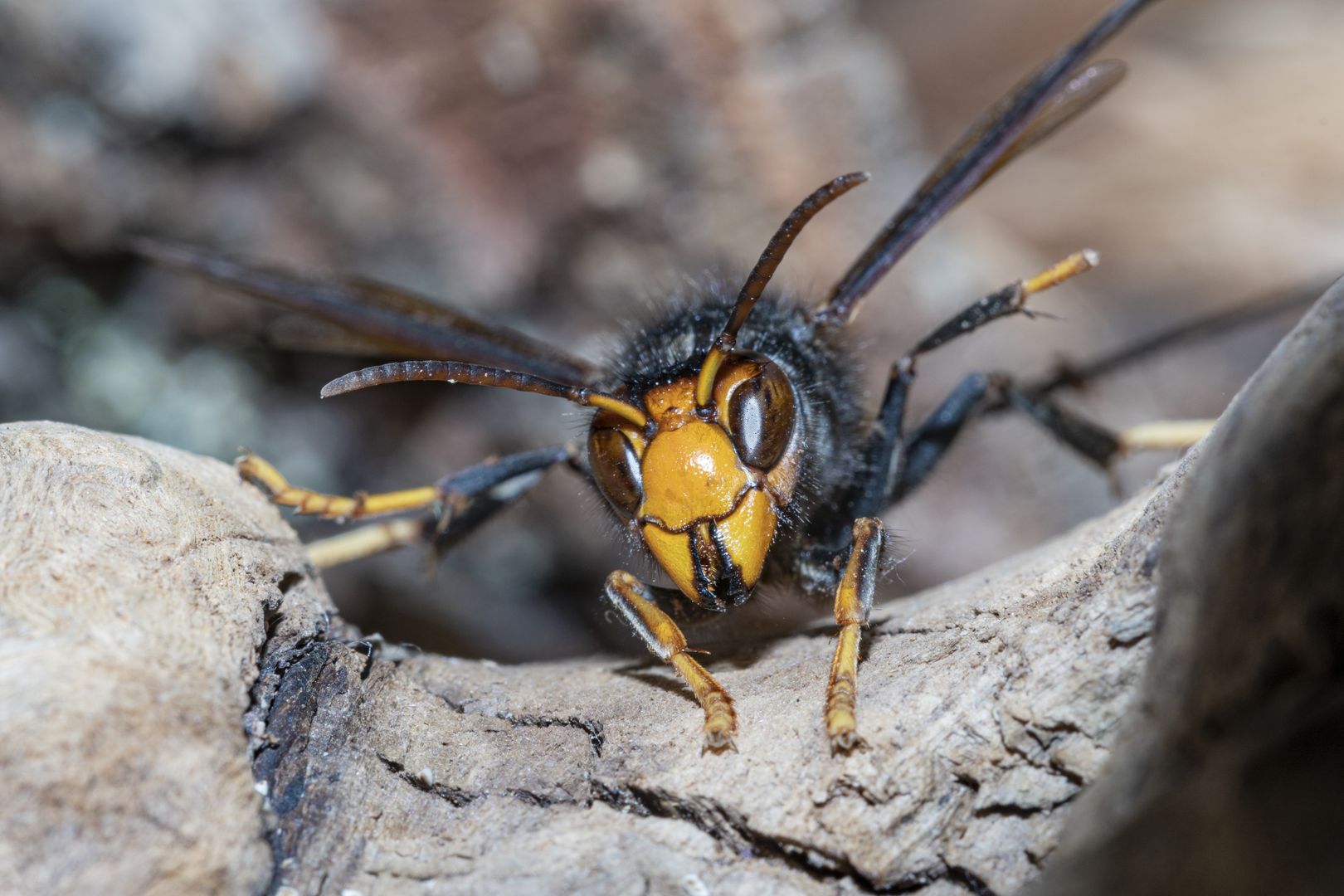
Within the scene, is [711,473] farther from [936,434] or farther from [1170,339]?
[1170,339]

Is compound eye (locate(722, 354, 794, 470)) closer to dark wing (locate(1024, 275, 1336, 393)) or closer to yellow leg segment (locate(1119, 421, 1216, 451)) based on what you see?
dark wing (locate(1024, 275, 1336, 393))

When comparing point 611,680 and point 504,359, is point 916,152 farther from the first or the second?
point 611,680

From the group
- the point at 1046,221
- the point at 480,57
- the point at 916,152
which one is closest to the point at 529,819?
the point at 480,57

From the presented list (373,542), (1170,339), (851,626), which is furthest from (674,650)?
(1170,339)

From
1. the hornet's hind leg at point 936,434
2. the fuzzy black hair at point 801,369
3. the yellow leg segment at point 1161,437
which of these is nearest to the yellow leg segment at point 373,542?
the fuzzy black hair at point 801,369

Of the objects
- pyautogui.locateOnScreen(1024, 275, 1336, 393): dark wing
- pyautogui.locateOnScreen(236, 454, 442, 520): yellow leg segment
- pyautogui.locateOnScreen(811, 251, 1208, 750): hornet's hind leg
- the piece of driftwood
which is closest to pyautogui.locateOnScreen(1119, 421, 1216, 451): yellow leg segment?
pyautogui.locateOnScreen(811, 251, 1208, 750): hornet's hind leg
